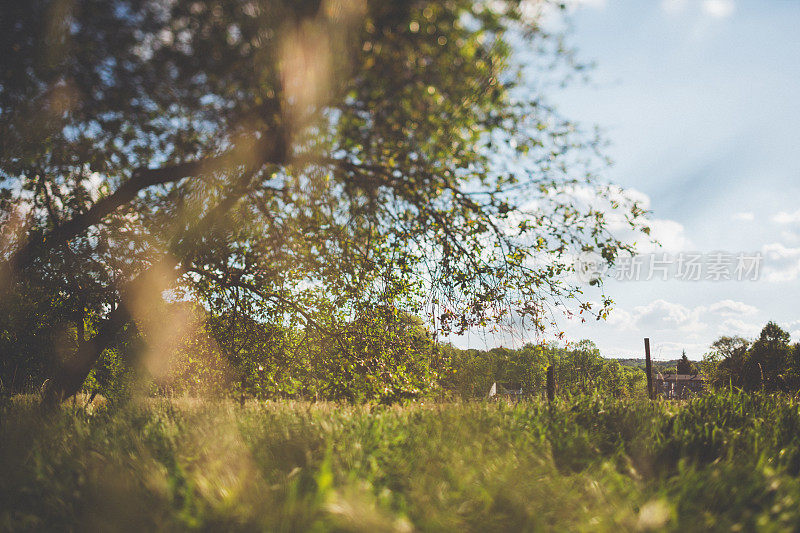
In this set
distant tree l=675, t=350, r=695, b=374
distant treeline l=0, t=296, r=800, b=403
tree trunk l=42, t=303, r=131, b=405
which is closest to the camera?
distant treeline l=0, t=296, r=800, b=403

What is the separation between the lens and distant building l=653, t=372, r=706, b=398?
10.2 metres

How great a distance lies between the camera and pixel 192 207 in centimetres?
799

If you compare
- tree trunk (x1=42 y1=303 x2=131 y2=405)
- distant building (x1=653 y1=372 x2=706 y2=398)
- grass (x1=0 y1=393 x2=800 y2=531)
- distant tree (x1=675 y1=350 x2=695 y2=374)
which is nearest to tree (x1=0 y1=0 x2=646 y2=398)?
tree trunk (x1=42 y1=303 x2=131 y2=405)

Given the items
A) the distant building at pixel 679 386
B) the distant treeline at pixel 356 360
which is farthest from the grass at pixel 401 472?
the distant building at pixel 679 386

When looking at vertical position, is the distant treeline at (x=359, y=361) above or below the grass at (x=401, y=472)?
above

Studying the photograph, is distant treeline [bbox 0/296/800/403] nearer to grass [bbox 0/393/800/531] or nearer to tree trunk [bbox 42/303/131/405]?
tree trunk [bbox 42/303/131/405]

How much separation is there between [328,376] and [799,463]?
883 cm

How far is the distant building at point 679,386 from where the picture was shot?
33.6ft

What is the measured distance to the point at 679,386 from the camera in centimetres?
9125

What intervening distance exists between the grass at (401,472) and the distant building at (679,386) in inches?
153

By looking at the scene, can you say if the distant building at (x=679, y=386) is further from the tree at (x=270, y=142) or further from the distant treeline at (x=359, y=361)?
the tree at (x=270, y=142)

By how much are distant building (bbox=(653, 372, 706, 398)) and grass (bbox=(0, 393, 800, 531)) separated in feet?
12.8

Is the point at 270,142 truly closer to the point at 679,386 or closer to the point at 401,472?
the point at 401,472

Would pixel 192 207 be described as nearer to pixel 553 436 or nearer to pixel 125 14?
pixel 125 14
